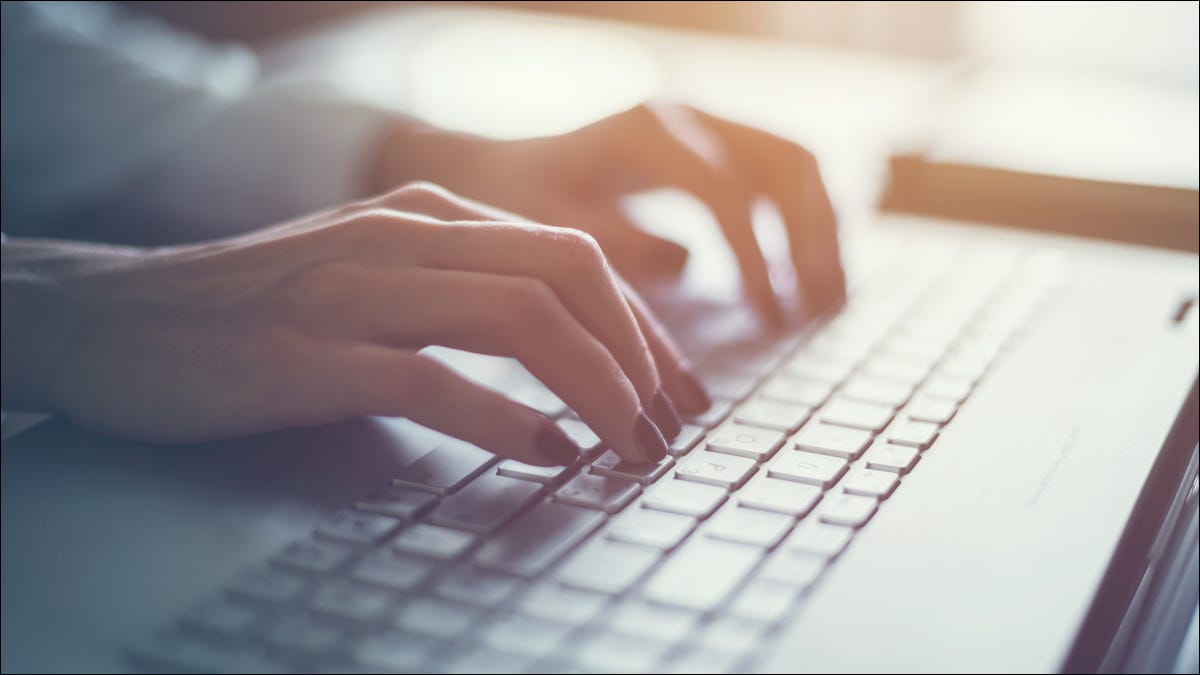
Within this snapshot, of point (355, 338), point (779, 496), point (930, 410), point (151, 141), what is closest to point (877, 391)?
point (930, 410)

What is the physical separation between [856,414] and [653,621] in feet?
0.66

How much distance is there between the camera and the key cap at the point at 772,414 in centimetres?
47

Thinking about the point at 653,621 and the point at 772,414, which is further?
the point at 772,414

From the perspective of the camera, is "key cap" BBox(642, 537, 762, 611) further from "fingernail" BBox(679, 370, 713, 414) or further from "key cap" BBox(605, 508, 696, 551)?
"fingernail" BBox(679, 370, 713, 414)

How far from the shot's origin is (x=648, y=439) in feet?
1.41

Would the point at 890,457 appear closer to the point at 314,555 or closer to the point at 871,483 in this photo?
the point at 871,483

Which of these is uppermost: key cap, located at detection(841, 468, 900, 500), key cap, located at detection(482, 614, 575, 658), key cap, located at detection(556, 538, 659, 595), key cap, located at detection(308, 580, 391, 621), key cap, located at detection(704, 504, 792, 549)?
key cap, located at detection(308, 580, 391, 621)

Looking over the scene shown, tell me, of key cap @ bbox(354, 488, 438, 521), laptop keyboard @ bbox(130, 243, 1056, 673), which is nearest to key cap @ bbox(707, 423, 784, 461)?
laptop keyboard @ bbox(130, 243, 1056, 673)

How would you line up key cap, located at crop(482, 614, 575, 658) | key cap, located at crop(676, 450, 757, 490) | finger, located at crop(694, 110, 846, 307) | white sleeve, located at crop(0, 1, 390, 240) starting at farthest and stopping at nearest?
white sleeve, located at crop(0, 1, 390, 240) → finger, located at crop(694, 110, 846, 307) → key cap, located at crop(676, 450, 757, 490) → key cap, located at crop(482, 614, 575, 658)

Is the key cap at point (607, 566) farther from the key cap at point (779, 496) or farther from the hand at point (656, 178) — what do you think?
the hand at point (656, 178)

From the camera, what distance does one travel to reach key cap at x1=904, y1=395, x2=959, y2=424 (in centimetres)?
48

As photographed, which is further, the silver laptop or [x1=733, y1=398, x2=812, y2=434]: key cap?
[x1=733, y1=398, x2=812, y2=434]: key cap

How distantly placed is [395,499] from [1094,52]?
0.80 m

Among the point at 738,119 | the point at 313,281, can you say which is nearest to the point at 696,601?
the point at 313,281
